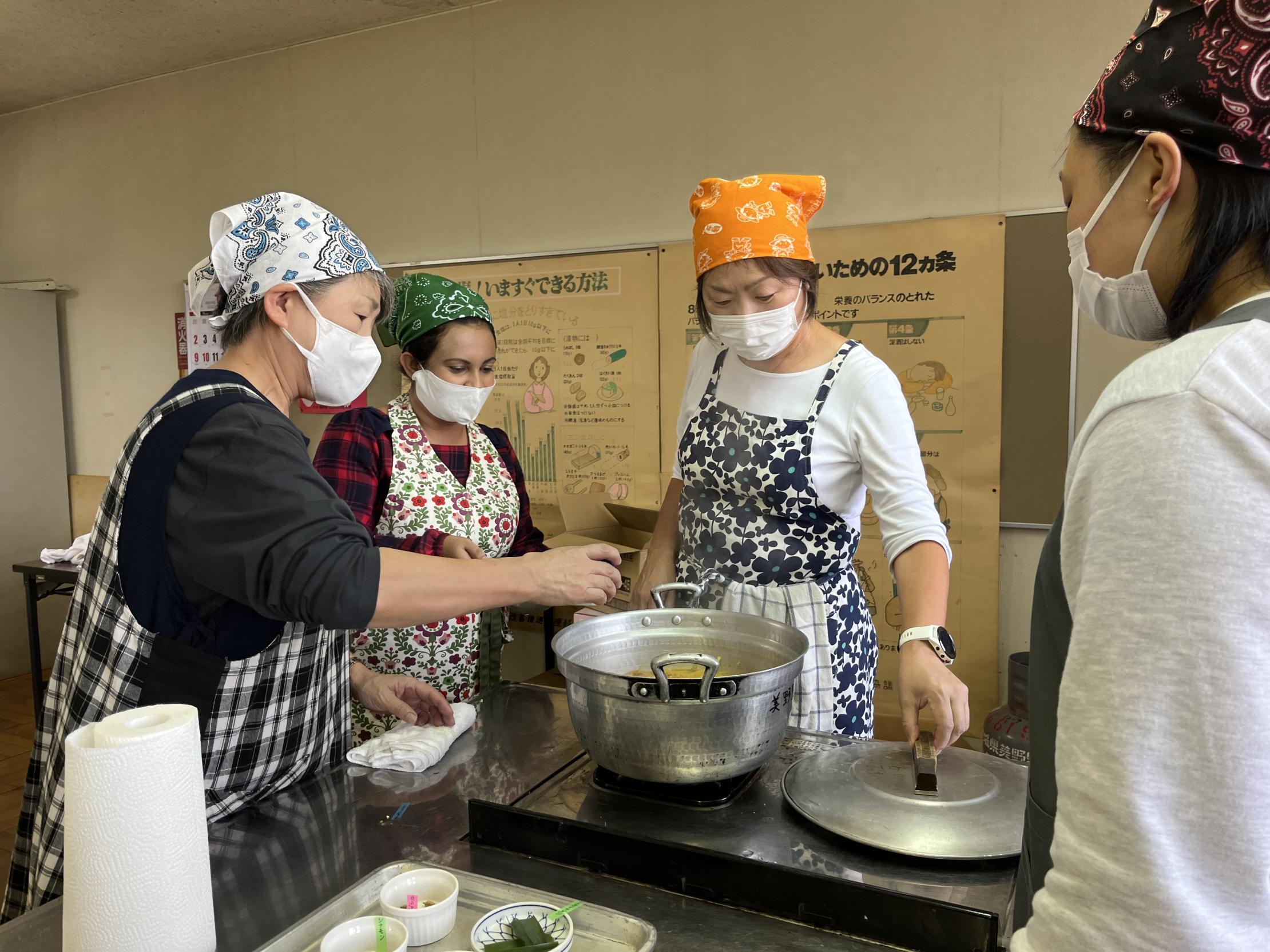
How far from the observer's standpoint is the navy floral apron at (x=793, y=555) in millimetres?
1577

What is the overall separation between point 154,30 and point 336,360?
3.68 meters

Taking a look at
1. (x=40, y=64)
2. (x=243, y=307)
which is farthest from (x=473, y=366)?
(x=40, y=64)

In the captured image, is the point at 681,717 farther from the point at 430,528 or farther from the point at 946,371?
the point at 946,371

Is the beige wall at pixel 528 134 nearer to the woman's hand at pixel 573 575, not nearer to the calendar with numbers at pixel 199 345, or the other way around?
the calendar with numbers at pixel 199 345

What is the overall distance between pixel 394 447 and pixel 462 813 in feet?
3.33

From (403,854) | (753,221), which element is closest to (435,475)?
(753,221)

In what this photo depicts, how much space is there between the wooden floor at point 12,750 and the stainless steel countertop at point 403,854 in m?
2.21

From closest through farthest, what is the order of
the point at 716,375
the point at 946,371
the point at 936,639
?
1. the point at 936,639
2. the point at 716,375
3. the point at 946,371

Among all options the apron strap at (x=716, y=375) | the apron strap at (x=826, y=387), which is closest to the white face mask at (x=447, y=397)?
the apron strap at (x=716, y=375)

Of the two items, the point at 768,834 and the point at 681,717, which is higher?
the point at 681,717

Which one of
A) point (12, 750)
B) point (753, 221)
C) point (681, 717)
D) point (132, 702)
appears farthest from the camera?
point (12, 750)

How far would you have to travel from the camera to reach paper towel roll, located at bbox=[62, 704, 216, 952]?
72 cm

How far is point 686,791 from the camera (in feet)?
3.56

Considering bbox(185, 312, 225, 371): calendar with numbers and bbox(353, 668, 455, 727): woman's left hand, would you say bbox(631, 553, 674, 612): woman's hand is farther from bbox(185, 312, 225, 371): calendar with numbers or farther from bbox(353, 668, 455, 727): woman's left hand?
bbox(185, 312, 225, 371): calendar with numbers
